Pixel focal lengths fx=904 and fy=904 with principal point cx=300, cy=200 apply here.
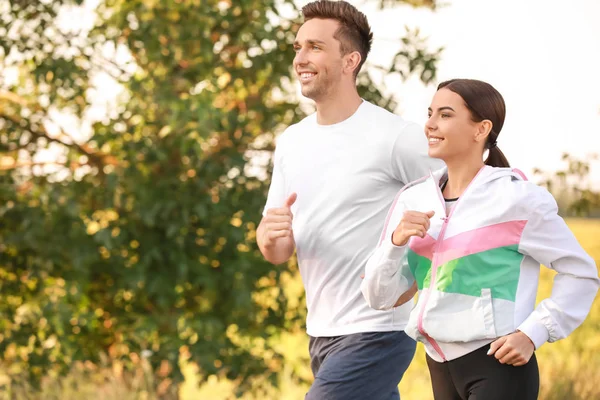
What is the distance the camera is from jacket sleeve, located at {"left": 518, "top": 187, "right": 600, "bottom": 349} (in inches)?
90.5

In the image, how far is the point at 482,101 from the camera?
2475 mm

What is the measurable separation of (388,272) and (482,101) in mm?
536

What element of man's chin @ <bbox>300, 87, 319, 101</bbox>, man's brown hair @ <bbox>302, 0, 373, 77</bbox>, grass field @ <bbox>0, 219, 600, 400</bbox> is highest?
man's brown hair @ <bbox>302, 0, 373, 77</bbox>

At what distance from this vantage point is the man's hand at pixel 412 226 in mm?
2314

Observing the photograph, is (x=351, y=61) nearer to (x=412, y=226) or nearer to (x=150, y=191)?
(x=412, y=226)

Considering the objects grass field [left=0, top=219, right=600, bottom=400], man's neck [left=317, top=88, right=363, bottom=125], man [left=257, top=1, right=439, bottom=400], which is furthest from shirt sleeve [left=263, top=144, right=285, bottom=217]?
grass field [left=0, top=219, right=600, bottom=400]

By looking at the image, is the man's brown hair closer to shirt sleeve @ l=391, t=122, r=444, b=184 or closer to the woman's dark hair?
shirt sleeve @ l=391, t=122, r=444, b=184

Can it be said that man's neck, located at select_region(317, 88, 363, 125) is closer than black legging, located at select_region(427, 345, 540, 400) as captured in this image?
No

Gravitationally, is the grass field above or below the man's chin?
below

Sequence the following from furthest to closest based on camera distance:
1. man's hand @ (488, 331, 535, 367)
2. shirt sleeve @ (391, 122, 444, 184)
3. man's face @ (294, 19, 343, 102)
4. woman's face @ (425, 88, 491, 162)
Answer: man's face @ (294, 19, 343, 102) < shirt sleeve @ (391, 122, 444, 184) < woman's face @ (425, 88, 491, 162) < man's hand @ (488, 331, 535, 367)

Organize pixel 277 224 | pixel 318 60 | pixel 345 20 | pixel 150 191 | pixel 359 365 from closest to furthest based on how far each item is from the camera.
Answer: pixel 277 224
pixel 359 365
pixel 318 60
pixel 345 20
pixel 150 191

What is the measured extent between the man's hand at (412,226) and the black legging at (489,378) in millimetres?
367

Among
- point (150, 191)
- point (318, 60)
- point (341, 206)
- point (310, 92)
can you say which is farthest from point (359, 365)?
point (150, 191)

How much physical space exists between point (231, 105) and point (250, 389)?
2.05 meters
